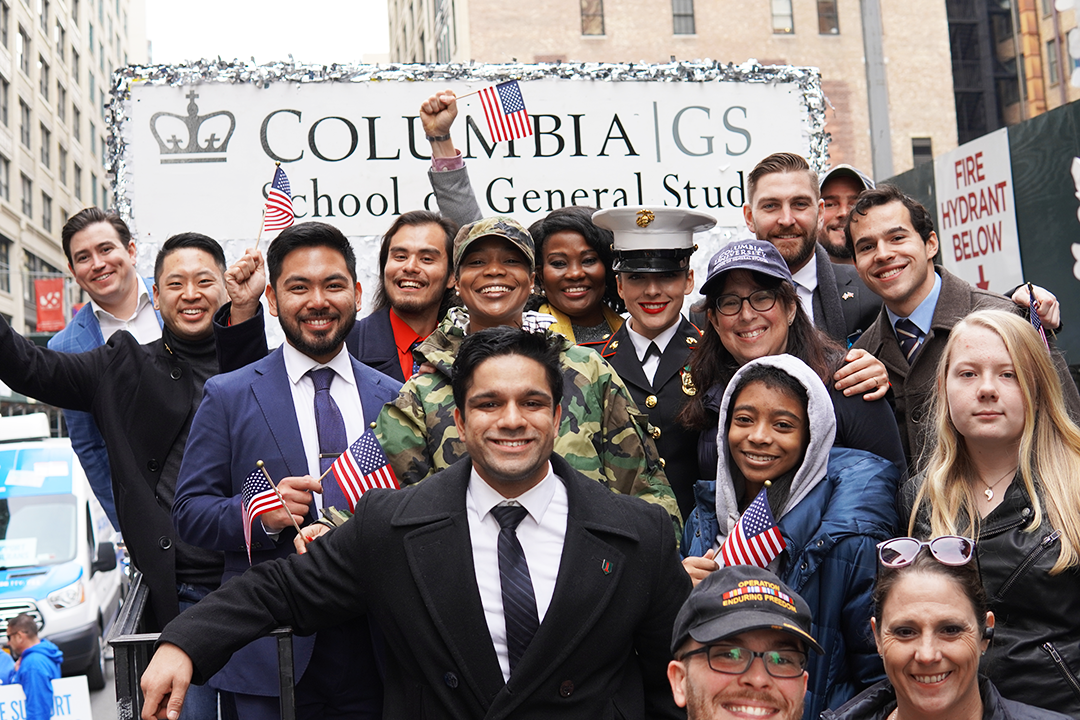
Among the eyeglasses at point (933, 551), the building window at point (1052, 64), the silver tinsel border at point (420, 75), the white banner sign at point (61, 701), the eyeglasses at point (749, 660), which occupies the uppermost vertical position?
the building window at point (1052, 64)

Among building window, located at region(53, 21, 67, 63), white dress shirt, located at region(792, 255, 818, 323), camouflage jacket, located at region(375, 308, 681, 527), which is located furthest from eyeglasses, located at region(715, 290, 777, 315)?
building window, located at region(53, 21, 67, 63)

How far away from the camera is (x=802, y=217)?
4.96 metres

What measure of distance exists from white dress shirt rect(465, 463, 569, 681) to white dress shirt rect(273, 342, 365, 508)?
783 mm

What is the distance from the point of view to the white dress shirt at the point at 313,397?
3.78 metres

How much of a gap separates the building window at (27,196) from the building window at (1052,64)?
4121cm

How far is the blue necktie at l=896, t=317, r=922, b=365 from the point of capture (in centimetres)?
426

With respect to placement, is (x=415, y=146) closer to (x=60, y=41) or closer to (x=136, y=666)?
(x=136, y=666)

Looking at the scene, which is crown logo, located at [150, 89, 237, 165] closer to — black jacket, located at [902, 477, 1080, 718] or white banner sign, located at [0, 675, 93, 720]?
black jacket, located at [902, 477, 1080, 718]

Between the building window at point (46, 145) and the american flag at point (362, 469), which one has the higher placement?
the building window at point (46, 145)

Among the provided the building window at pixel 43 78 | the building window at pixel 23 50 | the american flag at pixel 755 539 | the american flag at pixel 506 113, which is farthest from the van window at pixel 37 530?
the building window at pixel 43 78

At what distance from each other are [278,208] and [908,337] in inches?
112

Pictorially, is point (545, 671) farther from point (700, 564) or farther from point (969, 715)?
point (969, 715)

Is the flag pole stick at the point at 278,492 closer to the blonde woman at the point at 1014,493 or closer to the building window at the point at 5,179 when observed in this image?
the blonde woman at the point at 1014,493

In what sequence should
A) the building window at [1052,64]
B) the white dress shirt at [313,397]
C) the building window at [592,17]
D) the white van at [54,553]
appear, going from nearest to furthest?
the white dress shirt at [313,397] < the white van at [54,553] < the building window at [592,17] < the building window at [1052,64]
